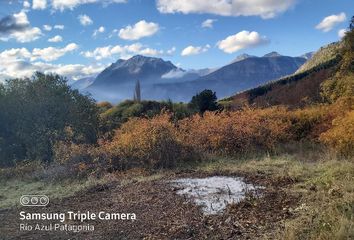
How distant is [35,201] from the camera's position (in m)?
9.86

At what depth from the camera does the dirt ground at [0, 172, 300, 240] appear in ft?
21.5

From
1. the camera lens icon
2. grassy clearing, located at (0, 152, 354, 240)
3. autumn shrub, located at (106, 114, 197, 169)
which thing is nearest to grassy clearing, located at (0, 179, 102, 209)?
grassy clearing, located at (0, 152, 354, 240)

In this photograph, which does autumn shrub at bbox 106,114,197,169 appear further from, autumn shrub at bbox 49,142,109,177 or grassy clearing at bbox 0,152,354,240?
grassy clearing at bbox 0,152,354,240

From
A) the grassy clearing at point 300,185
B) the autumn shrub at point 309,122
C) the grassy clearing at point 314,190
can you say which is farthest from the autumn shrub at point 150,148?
the autumn shrub at point 309,122

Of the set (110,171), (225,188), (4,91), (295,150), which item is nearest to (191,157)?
(110,171)

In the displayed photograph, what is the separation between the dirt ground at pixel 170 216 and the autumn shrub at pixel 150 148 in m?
3.73

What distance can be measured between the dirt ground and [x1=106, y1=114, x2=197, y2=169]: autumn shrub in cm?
373

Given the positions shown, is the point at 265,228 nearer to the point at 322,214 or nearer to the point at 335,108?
the point at 322,214

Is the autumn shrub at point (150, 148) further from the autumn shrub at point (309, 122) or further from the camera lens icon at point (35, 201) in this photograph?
the autumn shrub at point (309, 122)

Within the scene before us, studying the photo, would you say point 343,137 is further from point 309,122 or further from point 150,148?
point 150,148

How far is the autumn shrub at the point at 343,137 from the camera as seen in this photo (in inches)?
524

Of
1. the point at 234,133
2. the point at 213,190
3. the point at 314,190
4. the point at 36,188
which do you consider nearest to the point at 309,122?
the point at 234,133

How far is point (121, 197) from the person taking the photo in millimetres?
9523

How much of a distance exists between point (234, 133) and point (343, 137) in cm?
370
